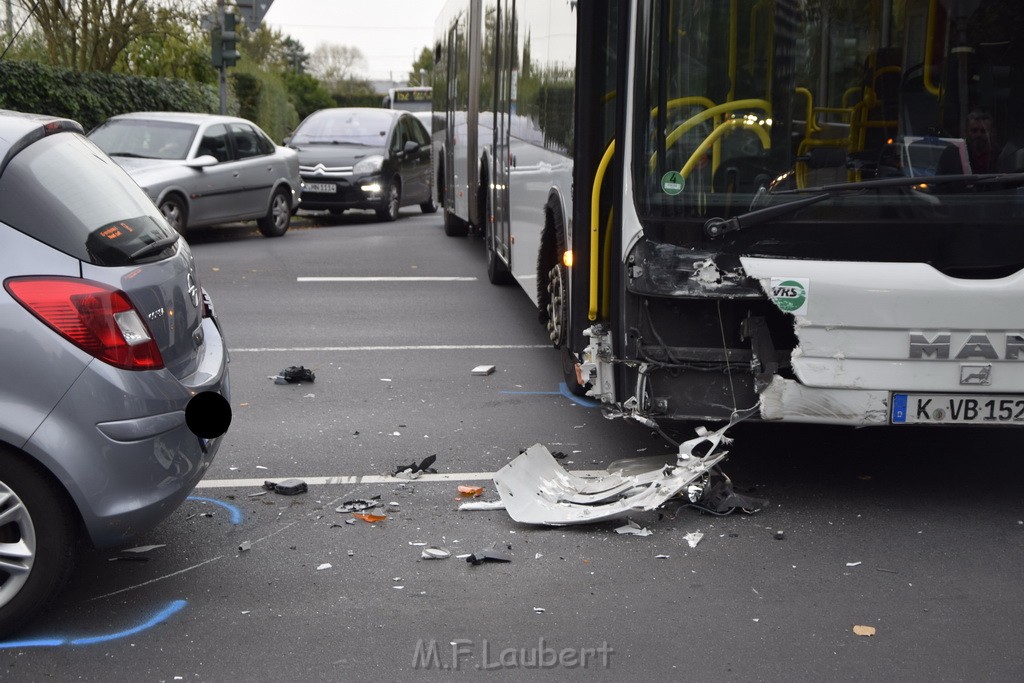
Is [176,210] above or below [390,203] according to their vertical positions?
above

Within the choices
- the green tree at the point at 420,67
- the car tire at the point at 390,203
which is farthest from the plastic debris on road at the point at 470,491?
the green tree at the point at 420,67

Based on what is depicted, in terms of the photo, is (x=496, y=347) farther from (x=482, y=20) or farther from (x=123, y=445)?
(x=123, y=445)

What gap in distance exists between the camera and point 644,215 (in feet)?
17.6

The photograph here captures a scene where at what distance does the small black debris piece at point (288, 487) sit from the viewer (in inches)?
223

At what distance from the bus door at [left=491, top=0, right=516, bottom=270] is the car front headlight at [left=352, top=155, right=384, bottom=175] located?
914 cm

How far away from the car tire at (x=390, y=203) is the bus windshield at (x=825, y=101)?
15.6 meters

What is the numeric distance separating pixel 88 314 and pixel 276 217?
1420cm

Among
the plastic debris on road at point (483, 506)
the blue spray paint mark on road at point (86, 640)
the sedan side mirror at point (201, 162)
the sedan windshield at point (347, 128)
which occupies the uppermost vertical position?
the sedan windshield at point (347, 128)

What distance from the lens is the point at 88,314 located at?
3936mm

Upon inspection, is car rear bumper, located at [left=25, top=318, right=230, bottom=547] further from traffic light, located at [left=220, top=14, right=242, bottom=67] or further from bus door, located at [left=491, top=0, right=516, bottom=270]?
traffic light, located at [left=220, top=14, right=242, bottom=67]

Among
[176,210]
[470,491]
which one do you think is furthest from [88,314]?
[176,210]

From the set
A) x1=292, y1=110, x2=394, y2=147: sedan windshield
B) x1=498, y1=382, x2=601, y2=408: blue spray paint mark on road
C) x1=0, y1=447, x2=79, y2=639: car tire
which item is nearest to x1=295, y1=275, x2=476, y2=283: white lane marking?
x1=498, y1=382, x2=601, y2=408: blue spray paint mark on road

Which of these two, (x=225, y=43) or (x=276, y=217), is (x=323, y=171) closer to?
(x=276, y=217)

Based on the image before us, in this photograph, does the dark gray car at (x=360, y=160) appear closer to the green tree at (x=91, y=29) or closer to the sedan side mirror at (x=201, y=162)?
the green tree at (x=91, y=29)
